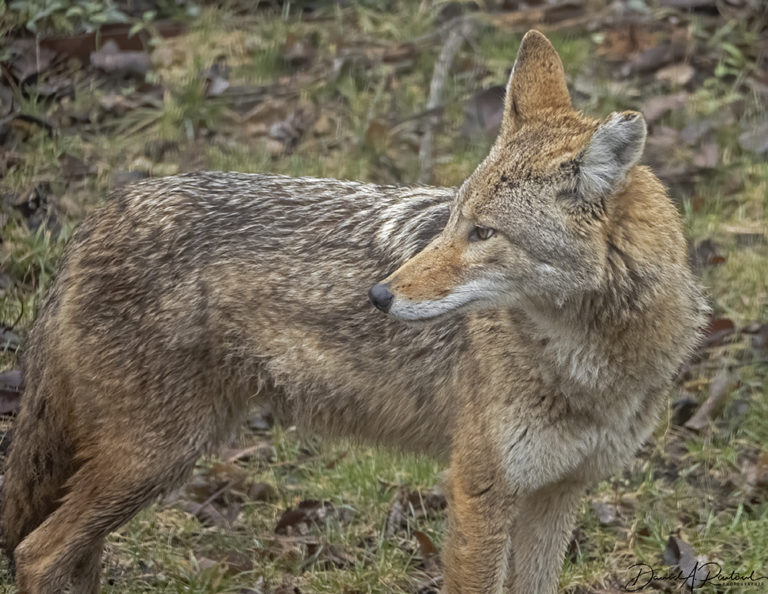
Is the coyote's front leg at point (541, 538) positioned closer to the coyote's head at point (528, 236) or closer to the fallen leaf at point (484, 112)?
the coyote's head at point (528, 236)

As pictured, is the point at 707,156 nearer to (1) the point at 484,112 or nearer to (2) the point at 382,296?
(1) the point at 484,112

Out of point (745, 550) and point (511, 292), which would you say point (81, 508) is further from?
point (745, 550)

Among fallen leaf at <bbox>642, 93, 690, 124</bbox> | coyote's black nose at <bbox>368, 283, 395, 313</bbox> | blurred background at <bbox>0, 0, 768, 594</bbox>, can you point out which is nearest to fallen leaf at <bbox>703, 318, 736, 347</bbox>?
blurred background at <bbox>0, 0, 768, 594</bbox>

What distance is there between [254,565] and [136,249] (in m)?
1.63

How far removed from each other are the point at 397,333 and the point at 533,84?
3.81 feet

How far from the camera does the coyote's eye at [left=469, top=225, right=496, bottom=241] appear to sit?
413 centimetres

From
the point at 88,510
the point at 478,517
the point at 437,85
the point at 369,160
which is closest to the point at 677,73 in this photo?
the point at 437,85

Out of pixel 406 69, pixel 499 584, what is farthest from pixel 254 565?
pixel 406 69

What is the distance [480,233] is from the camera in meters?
4.16

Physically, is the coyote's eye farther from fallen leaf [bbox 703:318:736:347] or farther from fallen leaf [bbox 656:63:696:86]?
fallen leaf [bbox 656:63:696:86]

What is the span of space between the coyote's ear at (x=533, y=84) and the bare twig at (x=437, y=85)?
3019 millimetres

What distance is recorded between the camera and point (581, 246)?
13.4 feet

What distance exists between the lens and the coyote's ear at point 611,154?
3.87 metres

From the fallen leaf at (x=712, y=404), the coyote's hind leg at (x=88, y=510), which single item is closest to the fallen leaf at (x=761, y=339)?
the fallen leaf at (x=712, y=404)
